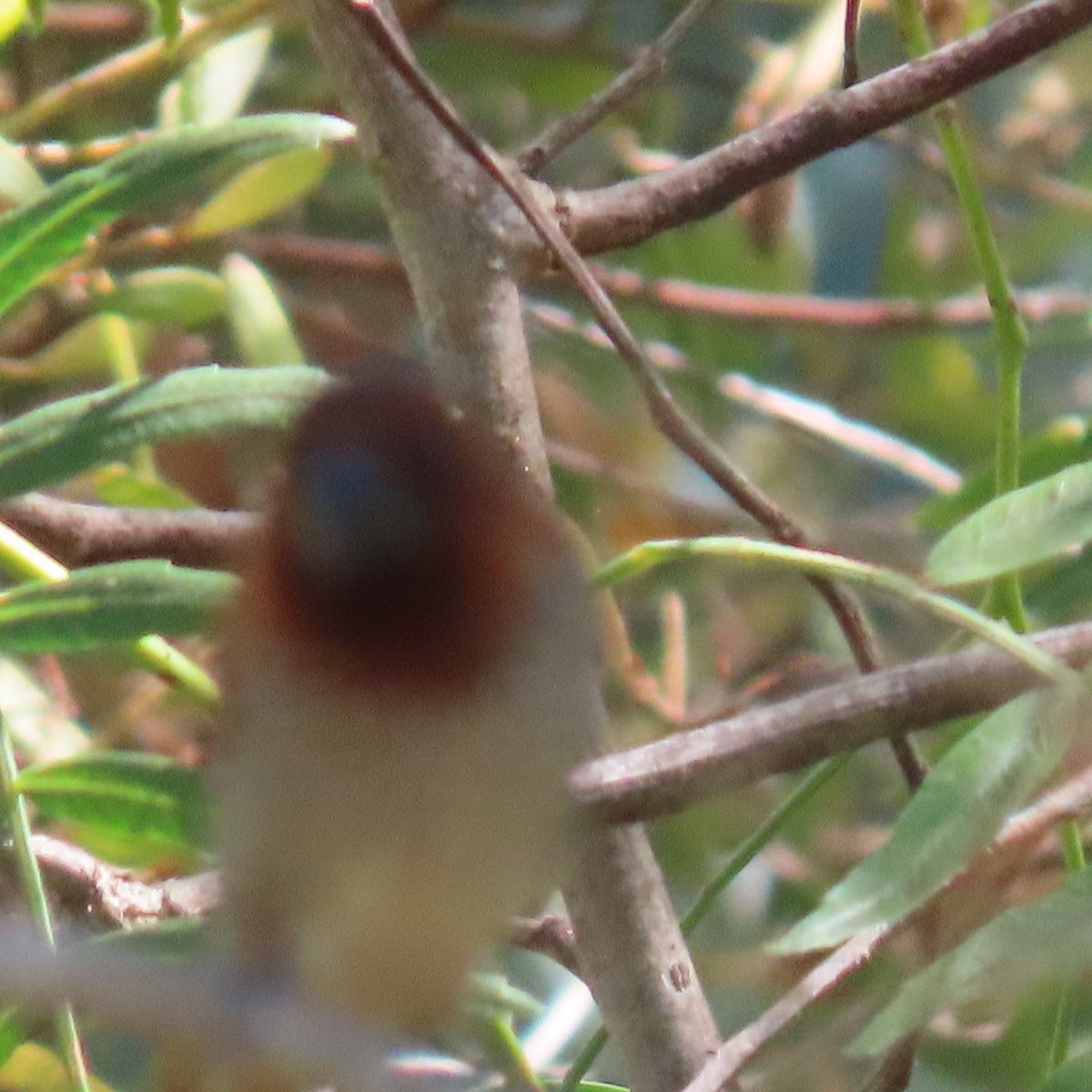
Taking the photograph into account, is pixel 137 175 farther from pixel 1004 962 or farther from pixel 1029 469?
pixel 1029 469

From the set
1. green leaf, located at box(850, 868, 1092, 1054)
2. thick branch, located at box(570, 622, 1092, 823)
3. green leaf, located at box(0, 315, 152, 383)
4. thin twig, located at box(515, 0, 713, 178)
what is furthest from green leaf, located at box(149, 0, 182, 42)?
green leaf, located at box(850, 868, 1092, 1054)

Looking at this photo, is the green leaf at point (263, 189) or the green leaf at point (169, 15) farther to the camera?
the green leaf at point (263, 189)

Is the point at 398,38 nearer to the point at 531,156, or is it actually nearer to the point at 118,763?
the point at 531,156

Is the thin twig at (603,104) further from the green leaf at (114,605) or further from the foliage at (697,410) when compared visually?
the green leaf at (114,605)

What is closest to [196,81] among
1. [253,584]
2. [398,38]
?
[398,38]

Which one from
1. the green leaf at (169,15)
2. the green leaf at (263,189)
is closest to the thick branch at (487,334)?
the green leaf at (169,15)

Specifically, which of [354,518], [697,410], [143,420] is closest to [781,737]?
[354,518]
